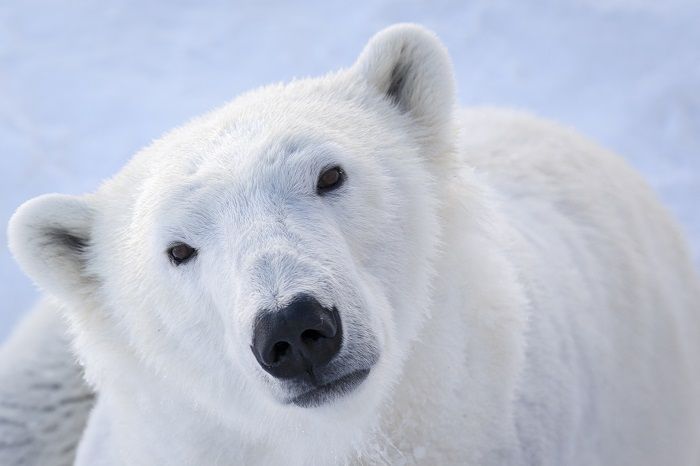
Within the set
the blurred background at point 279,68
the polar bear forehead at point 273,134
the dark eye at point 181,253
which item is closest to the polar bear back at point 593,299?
the polar bear forehead at point 273,134

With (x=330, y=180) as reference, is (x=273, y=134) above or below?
above

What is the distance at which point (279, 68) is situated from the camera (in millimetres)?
6172

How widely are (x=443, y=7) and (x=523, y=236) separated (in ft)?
13.0

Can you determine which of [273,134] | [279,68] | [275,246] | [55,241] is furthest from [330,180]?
[279,68]

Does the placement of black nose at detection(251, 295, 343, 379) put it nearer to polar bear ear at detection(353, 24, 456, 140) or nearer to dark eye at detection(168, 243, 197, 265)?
dark eye at detection(168, 243, 197, 265)

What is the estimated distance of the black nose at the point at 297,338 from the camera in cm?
175

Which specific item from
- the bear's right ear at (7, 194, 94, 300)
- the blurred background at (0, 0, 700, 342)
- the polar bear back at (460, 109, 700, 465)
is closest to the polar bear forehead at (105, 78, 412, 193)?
the bear's right ear at (7, 194, 94, 300)

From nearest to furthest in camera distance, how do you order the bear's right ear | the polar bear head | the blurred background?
the polar bear head
the bear's right ear
the blurred background

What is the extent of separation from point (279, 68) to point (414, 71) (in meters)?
3.81

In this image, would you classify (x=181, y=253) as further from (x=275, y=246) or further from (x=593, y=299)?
(x=593, y=299)

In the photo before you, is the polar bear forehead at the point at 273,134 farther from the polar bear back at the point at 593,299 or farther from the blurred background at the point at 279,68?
the blurred background at the point at 279,68

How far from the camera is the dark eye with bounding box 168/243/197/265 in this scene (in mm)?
2100

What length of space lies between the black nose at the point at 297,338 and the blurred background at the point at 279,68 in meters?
3.16

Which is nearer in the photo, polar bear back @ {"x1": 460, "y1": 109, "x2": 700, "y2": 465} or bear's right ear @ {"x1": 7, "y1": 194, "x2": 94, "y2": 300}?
bear's right ear @ {"x1": 7, "y1": 194, "x2": 94, "y2": 300}
